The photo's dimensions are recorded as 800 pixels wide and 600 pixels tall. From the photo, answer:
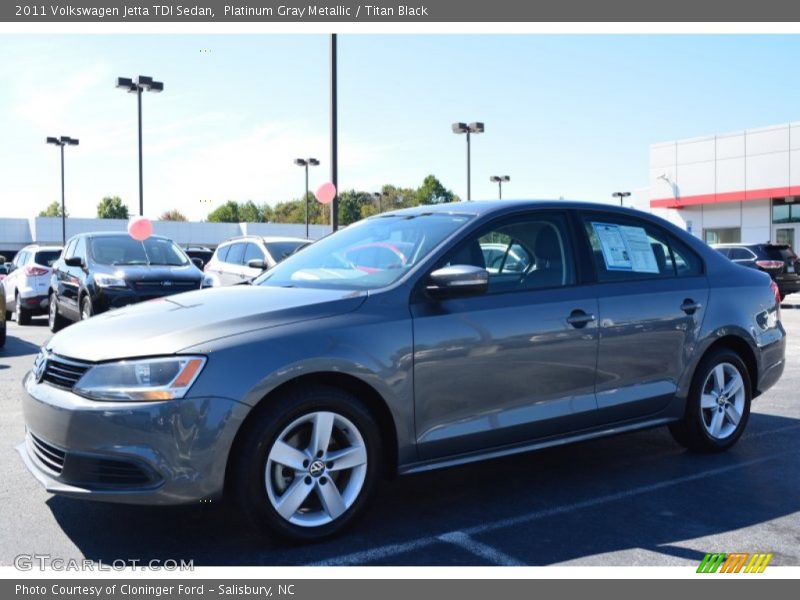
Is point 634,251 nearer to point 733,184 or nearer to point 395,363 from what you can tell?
point 395,363

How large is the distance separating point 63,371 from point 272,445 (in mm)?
1080

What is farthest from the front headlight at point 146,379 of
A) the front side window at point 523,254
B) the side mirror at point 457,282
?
the front side window at point 523,254

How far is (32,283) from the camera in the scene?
16578 mm

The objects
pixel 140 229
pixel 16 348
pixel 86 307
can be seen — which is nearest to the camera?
pixel 16 348

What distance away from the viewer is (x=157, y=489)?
3754mm

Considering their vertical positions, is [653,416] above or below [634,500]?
above

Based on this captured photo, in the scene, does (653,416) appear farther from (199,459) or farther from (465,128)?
(465,128)

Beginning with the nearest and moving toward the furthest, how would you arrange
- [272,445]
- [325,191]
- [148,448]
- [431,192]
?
[148,448], [272,445], [325,191], [431,192]

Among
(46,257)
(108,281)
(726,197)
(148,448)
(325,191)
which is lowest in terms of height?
(148,448)

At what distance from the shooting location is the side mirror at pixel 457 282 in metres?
4.37

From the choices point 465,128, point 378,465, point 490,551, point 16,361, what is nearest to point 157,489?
point 378,465

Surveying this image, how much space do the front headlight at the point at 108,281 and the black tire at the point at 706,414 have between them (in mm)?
8988

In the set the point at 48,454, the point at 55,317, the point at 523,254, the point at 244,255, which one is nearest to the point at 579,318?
the point at 523,254
